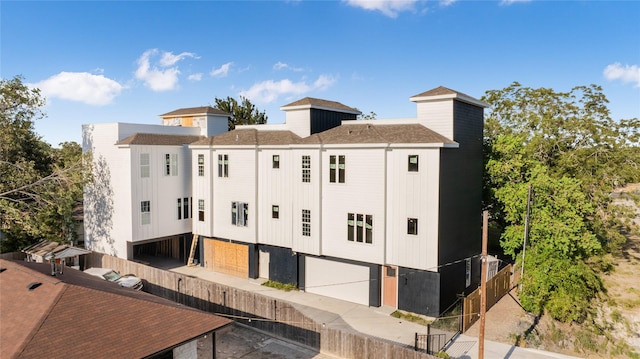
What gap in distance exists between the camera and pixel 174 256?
33.8m

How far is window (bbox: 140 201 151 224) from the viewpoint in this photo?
96.4 ft

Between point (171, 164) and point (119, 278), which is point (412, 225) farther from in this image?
point (171, 164)

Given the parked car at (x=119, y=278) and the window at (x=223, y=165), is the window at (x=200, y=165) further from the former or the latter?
the parked car at (x=119, y=278)

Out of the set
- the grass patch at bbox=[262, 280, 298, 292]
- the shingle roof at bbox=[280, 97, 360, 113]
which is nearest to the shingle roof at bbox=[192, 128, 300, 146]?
the shingle roof at bbox=[280, 97, 360, 113]

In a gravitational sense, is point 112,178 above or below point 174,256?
above

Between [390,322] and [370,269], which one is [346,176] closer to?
[370,269]

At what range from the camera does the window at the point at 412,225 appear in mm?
21828

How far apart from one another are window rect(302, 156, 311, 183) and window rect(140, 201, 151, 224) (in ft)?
39.4

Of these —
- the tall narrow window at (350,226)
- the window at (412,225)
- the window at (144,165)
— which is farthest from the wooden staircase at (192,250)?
the window at (412,225)

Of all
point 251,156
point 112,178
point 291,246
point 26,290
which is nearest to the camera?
point 26,290

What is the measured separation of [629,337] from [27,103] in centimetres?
4268

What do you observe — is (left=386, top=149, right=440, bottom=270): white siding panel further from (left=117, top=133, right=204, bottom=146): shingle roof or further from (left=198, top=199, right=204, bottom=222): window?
(left=117, top=133, right=204, bottom=146): shingle roof

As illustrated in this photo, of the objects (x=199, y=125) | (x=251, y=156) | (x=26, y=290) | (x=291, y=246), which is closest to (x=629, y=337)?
(x=291, y=246)

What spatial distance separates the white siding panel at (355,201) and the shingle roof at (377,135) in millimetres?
707
